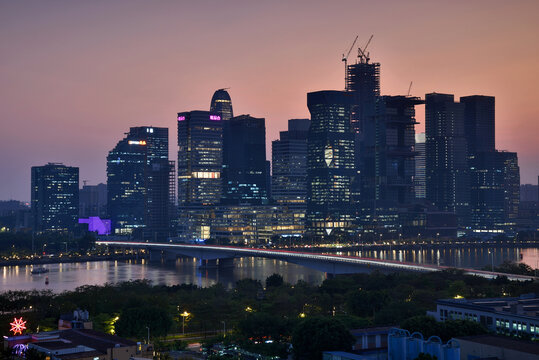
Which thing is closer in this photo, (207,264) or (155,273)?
(155,273)

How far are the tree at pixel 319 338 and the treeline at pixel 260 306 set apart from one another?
0.28 feet

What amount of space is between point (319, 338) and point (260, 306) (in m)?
22.2

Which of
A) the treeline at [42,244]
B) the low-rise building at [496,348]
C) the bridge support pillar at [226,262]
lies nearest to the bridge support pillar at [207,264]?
the bridge support pillar at [226,262]

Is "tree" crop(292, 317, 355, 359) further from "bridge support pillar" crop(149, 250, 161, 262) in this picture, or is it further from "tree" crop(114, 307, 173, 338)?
"bridge support pillar" crop(149, 250, 161, 262)

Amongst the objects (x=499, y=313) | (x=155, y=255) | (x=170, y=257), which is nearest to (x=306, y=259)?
(x=170, y=257)

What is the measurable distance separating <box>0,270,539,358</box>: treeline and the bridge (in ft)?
29.7

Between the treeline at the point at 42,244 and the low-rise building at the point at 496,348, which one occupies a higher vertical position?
the treeline at the point at 42,244

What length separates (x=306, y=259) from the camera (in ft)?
364

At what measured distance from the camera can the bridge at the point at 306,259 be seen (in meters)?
96.7

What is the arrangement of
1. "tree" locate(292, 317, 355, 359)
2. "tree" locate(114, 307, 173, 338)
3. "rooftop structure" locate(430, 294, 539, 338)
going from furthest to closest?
1. "tree" locate(114, 307, 173, 338)
2. "rooftop structure" locate(430, 294, 539, 338)
3. "tree" locate(292, 317, 355, 359)

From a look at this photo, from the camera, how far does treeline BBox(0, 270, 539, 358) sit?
172 feet

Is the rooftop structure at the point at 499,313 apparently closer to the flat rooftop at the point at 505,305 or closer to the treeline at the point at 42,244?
the flat rooftop at the point at 505,305

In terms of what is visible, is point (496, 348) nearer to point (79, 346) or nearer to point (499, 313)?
point (499, 313)

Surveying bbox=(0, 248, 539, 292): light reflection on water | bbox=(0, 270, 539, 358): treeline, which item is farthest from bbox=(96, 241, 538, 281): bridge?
bbox=(0, 270, 539, 358): treeline
